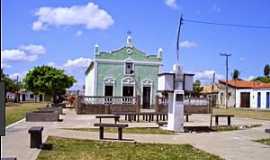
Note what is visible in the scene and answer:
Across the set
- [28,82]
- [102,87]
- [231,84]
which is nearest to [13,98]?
[28,82]

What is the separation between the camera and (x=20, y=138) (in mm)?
15711

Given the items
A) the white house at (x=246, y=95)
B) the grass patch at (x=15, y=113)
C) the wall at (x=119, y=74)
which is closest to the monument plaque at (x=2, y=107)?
the grass patch at (x=15, y=113)

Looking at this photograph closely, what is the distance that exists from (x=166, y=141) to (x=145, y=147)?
213 centimetres

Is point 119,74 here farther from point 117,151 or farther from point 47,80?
point 117,151

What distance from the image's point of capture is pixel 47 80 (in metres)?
61.5

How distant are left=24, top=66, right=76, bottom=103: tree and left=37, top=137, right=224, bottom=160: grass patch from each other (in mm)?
47004

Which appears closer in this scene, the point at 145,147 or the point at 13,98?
the point at 145,147

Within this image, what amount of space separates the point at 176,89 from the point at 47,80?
141 ft

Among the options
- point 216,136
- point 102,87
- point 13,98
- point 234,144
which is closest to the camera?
point 234,144

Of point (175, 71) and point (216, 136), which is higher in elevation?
point (175, 71)

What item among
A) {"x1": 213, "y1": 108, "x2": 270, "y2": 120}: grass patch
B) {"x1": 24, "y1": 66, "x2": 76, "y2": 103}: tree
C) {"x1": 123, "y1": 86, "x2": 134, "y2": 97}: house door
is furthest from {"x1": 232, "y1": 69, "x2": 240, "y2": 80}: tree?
{"x1": 123, "y1": 86, "x2": 134, "y2": 97}: house door

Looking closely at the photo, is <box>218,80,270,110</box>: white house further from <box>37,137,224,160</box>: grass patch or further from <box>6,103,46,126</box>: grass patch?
<box>37,137,224,160</box>: grass patch

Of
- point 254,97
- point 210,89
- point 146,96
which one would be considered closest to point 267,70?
point 210,89

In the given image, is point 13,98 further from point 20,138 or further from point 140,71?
point 20,138
